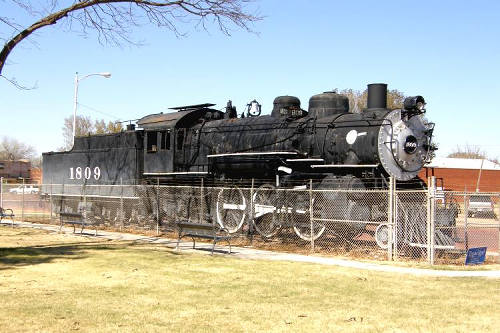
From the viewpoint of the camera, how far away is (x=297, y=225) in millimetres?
16188

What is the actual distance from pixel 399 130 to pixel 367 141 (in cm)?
86

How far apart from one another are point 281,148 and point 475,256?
6.11 meters

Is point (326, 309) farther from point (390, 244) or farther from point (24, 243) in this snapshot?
point (24, 243)

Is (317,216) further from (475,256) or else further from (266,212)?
(475,256)

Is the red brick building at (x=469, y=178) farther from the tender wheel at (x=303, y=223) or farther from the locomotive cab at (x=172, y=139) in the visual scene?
the tender wheel at (x=303, y=223)

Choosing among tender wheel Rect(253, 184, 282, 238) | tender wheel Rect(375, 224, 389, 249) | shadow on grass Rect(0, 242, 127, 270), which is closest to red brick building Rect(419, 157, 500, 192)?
tender wheel Rect(253, 184, 282, 238)

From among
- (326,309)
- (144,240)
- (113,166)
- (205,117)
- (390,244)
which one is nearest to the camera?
(326,309)

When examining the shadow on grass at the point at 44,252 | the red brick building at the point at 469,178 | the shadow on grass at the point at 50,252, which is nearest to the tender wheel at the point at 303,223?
the shadow on grass at the point at 50,252

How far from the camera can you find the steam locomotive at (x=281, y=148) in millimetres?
14867

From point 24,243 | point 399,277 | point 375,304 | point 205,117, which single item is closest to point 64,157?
point 205,117

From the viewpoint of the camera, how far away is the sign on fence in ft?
43.5

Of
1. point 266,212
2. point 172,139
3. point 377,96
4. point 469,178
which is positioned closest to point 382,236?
point 266,212

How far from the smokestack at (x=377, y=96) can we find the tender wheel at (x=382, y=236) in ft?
11.4

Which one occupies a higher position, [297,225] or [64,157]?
[64,157]
